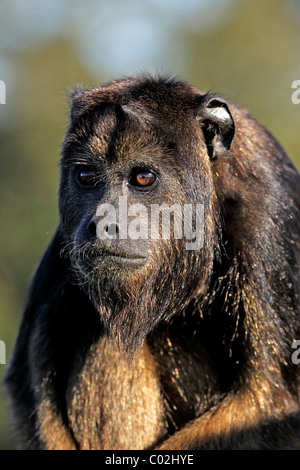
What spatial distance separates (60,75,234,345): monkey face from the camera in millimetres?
5277

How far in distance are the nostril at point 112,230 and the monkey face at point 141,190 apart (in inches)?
2.2

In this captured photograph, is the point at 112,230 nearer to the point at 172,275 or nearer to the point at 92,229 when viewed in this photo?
the point at 92,229

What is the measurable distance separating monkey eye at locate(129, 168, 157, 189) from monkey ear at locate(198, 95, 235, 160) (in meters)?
0.55

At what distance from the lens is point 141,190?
535cm

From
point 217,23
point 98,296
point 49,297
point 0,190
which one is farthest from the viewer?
point 217,23

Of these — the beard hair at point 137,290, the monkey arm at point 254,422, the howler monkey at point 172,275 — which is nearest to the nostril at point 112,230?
the howler monkey at point 172,275

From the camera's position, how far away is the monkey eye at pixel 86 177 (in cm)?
547

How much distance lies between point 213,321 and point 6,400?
7.81ft

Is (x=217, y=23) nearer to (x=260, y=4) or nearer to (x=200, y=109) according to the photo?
(x=260, y=4)

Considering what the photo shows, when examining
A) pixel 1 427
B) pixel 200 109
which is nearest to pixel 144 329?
pixel 200 109

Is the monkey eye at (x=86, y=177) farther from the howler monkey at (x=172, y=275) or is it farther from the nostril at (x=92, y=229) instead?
the nostril at (x=92, y=229)

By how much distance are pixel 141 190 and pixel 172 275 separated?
790mm

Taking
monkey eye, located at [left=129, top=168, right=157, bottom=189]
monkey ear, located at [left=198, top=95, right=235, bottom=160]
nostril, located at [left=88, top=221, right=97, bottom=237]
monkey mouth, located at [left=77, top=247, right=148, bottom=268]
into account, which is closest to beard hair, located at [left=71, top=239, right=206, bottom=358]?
monkey mouth, located at [left=77, top=247, right=148, bottom=268]
